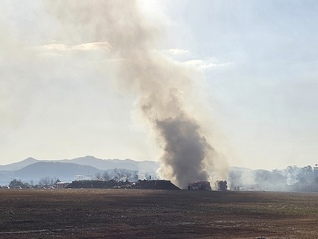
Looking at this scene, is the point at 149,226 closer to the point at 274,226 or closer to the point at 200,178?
the point at 274,226

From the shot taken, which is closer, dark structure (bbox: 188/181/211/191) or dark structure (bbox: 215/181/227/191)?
dark structure (bbox: 188/181/211/191)

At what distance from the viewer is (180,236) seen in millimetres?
37062

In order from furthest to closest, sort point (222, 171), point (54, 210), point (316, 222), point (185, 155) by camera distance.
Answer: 1. point (222, 171)
2. point (185, 155)
3. point (54, 210)
4. point (316, 222)

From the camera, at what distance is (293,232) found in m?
41.4

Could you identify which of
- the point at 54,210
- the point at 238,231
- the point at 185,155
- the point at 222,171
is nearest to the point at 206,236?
the point at 238,231

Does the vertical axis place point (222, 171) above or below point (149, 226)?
above

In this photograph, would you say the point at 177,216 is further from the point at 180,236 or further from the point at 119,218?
the point at 180,236

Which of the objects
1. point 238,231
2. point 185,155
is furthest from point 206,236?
point 185,155

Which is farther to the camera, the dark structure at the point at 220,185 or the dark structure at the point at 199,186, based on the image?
the dark structure at the point at 220,185

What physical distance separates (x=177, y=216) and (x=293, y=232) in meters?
15.1

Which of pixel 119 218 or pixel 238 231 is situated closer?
pixel 238 231

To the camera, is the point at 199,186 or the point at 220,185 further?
the point at 220,185

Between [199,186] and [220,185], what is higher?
[220,185]

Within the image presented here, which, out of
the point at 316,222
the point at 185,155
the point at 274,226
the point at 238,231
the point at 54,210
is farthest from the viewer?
the point at 185,155
